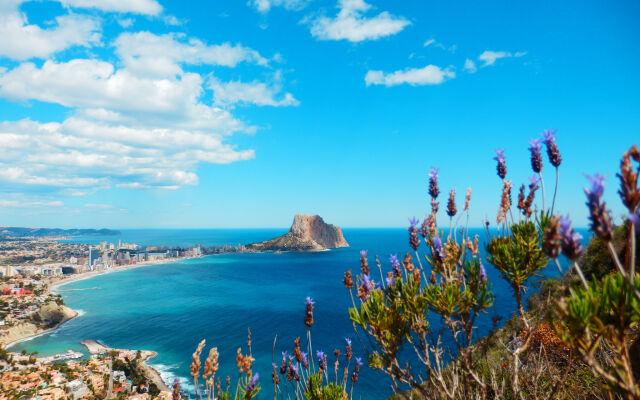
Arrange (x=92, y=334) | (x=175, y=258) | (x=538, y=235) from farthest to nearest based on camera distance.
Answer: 1. (x=175, y=258)
2. (x=92, y=334)
3. (x=538, y=235)

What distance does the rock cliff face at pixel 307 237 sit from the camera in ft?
474

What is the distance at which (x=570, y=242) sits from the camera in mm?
1911

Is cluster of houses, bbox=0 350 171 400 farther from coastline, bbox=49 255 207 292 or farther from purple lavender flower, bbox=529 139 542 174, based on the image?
coastline, bbox=49 255 207 292

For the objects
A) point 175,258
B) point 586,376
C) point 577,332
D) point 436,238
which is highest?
point 436,238

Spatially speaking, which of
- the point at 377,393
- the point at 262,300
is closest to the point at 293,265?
the point at 262,300

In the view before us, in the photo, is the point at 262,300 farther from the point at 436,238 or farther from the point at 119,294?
the point at 436,238

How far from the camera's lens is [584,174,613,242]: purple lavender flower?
5.58ft

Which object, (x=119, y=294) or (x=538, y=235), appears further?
(x=119, y=294)

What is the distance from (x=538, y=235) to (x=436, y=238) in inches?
46.0

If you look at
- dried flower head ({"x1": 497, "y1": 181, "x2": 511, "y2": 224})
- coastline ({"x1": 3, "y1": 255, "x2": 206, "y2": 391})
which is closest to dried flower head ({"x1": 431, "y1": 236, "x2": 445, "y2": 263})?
dried flower head ({"x1": 497, "y1": 181, "x2": 511, "y2": 224})

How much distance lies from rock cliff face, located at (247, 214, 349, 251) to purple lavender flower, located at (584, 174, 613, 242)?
141568mm

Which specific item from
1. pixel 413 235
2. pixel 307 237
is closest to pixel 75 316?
pixel 413 235

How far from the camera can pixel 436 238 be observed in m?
3.46

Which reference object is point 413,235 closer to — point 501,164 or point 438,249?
point 438,249
